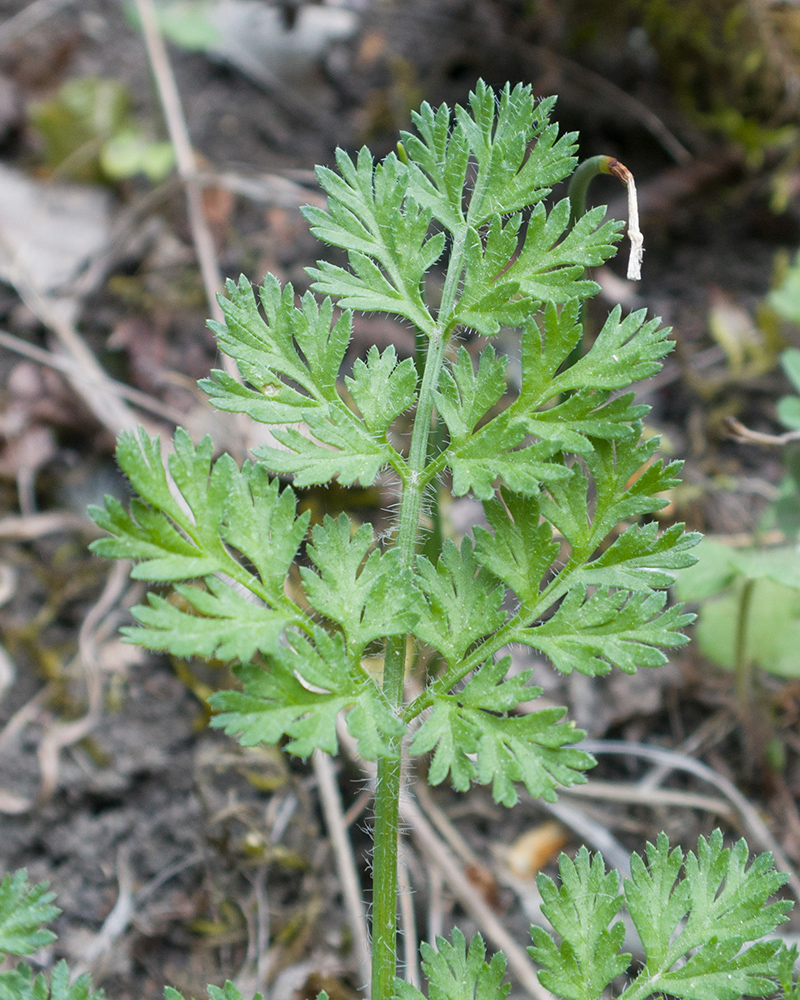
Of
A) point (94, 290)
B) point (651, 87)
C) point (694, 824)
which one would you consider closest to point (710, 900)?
point (694, 824)

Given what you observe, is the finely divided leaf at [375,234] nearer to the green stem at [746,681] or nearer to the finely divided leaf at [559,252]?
the finely divided leaf at [559,252]

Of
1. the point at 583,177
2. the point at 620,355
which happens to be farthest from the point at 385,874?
the point at 583,177

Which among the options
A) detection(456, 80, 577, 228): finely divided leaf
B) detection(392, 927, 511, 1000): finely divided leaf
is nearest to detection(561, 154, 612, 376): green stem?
detection(456, 80, 577, 228): finely divided leaf

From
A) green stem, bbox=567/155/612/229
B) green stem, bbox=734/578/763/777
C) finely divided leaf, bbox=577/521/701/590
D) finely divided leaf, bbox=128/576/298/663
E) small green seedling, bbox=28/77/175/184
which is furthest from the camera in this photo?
small green seedling, bbox=28/77/175/184

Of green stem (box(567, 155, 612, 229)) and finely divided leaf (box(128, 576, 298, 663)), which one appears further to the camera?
green stem (box(567, 155, 612, 229))

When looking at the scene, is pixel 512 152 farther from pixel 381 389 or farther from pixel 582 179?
pixel 381 389

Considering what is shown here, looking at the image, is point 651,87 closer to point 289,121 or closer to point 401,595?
point 289,121

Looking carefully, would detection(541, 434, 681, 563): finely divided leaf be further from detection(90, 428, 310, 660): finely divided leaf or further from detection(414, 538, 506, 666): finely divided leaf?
detection(90, 428, 310, 660): finely divided leaf
